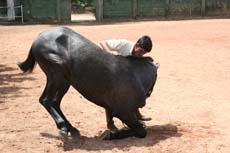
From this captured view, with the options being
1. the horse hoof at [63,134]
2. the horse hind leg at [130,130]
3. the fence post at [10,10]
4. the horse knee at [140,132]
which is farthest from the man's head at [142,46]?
the fence post at [10,10]

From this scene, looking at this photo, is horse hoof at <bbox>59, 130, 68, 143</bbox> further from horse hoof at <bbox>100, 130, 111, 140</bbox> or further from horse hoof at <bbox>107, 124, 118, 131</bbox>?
horse hoof at <bbox>107, 124, 118, 131</bbox>

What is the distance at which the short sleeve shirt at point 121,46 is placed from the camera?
19.5ft

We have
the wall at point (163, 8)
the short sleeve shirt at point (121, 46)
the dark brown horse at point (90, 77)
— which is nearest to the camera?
the dark brown horse at point (90, 77)

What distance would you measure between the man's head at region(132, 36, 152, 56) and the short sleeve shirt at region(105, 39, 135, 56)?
0.10 meters

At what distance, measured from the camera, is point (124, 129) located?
19.0ft

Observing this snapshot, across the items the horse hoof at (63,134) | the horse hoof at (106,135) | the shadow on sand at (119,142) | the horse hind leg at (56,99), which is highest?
the horse hind leg at (56,99)

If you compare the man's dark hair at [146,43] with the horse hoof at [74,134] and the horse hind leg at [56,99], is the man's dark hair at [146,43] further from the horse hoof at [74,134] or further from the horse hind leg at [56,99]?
the horse hoof at [74,134]

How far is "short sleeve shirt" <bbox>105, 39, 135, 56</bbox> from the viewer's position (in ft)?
19.5

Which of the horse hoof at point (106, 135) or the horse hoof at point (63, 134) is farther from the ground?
the horse hoof at point (63, 134)

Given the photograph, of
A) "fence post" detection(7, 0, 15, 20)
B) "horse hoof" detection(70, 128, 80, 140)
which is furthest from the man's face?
"fence post" detection(7, 0, 15, 20)

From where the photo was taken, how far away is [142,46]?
18.8 ft

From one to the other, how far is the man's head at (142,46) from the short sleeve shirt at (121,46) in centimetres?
10

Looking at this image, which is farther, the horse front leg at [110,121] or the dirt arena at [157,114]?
the horse front leg at [110,121]

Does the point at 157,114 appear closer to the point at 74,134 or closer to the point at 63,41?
the point at 74,134
